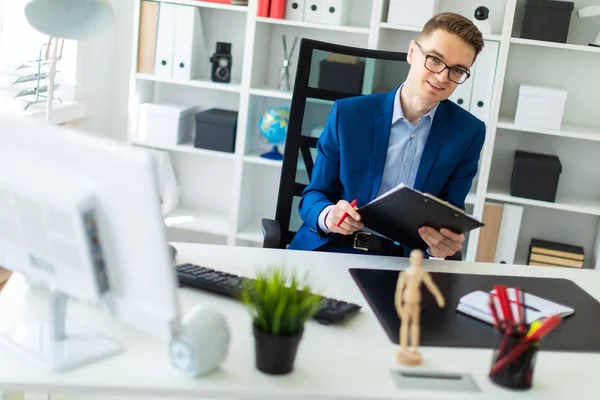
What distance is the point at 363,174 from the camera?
7.41ft

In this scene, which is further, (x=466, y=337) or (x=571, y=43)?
(x=571, y=43)

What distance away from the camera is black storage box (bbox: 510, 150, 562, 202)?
3490mm

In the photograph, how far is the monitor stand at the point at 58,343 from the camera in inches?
50.9

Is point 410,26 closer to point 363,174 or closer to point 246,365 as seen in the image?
point 363,174

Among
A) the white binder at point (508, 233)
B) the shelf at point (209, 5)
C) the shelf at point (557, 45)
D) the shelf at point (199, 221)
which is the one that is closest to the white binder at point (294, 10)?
the shelf at point (209, 5)

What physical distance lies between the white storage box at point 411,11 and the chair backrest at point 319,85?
103 cm

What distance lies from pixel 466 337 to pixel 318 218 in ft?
2.32

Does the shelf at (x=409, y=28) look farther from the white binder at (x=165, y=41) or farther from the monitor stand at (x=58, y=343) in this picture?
the monitor stand at (x=58, y=343)

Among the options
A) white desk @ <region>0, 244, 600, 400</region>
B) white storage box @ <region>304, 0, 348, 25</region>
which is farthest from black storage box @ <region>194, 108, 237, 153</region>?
white desk @ <region>0, 244, 600, 400</region>

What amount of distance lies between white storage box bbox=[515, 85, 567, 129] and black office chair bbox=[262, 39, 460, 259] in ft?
3.91

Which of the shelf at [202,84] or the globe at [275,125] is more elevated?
the shelf at [202,84]

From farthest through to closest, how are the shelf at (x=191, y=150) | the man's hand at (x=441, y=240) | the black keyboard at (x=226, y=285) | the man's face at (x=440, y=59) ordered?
the shelf at (x=191, y=150) → the man's face at (x=440, y=59) → the man's hand at (x=441, y=240) → the black keyboard at (x=226, y=285)

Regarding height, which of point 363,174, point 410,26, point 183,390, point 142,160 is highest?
point 410,26

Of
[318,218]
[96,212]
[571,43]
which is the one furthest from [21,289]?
[571,43]
